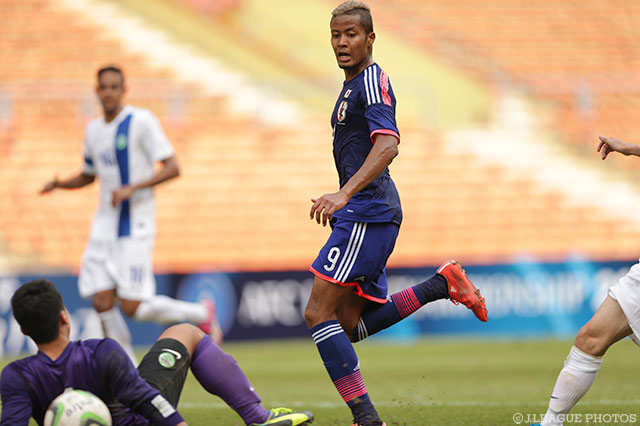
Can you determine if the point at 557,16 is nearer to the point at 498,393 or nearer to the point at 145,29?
the point at 145,29

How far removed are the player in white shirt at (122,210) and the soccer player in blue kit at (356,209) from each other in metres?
2.60

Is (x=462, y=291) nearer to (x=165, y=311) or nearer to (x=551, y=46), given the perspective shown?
(x=165, y=311)

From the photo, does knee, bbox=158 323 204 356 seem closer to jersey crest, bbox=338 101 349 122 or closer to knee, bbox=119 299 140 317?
jersey crest, bbox=338 101 349 122

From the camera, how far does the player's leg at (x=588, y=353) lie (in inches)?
172

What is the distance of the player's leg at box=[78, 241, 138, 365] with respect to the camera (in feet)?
23.4

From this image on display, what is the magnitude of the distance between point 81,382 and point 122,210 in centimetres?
362

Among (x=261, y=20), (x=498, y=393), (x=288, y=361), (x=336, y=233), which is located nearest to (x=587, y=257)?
(x=288, y=361)

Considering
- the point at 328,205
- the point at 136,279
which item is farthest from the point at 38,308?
the point at 136,279

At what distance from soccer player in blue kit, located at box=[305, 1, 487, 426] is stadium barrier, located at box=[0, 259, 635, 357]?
A: 7526 millimetres

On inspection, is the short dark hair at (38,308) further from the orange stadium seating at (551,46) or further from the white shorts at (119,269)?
the orange stadium seating at (551,46)

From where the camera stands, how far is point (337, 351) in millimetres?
4660

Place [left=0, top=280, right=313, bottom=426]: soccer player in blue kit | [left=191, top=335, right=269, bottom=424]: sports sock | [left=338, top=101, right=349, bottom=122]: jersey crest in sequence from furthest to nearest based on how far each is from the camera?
1. [left=338, top=101, right=349, bottom=122]: jersey crest
2. [left=191, top=335, right=269, bottom=424]: sports sock
3. [left=0, top=280, right=313, bottom=426]: soccer player in blue kit

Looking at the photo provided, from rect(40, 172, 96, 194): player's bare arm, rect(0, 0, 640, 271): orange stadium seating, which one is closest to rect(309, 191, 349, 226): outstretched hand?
rect(40, 172, 96, 194): player's bare arm

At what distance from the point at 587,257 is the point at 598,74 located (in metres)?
7.21
